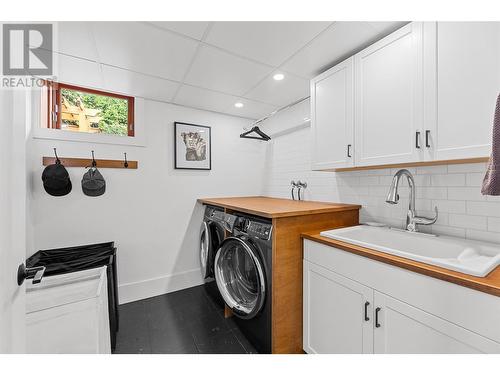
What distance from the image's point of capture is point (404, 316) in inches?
38.7

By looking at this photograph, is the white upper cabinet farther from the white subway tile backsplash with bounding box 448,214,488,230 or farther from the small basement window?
the small basement window

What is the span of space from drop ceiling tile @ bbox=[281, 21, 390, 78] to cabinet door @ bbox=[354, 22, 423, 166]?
8 cm

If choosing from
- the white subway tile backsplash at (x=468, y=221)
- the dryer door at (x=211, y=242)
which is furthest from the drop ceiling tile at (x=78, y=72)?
the white subway tile backsplash at (x=468, y=221)

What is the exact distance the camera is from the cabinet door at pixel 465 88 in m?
0.98

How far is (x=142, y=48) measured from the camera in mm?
1484

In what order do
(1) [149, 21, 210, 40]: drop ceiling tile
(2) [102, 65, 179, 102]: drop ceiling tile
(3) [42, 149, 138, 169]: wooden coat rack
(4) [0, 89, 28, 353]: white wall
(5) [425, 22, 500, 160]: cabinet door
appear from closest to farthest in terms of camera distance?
1. (4) [0, 89, 28, 353]: white wall
2. (5) [425, 22, 500, 160]: cabinet door
3. (1) [149, 21, 210, 40]: drop ceiling tile
4. (2) [102, 65, 179, 102]: drop ceiling tile
5. (3) [42, 149, 138, 169]: wooden coat rack

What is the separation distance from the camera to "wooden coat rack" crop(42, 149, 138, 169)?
1.93 metres

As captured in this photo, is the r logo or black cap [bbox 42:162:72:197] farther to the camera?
black cap [bbox 42:162:72:197]

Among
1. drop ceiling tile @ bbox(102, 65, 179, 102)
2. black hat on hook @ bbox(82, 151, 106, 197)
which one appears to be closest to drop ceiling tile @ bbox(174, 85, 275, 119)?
drop ceiling tile @ bbox(102, 65, 179, 102)

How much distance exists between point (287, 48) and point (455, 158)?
3.94 ft

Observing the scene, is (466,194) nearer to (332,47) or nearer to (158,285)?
(332,47)

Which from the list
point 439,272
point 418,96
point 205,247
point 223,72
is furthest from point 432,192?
point 205,247
